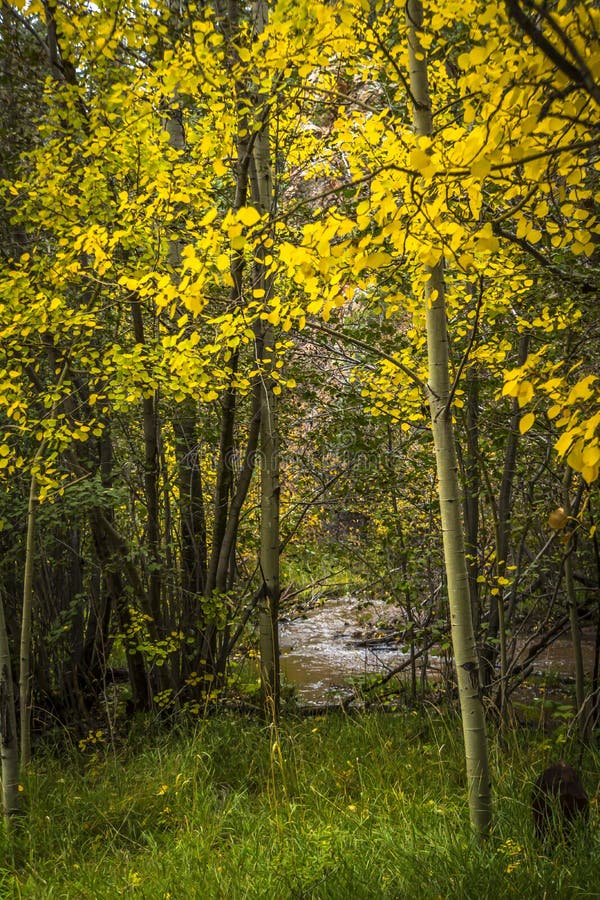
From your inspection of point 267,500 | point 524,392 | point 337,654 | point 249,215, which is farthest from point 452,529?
point 337,654

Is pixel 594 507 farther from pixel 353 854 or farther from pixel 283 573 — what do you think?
pixel 283 573

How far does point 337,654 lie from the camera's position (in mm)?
8773

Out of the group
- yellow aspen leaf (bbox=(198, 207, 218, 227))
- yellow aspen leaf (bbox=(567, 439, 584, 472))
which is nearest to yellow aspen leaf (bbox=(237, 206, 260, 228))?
yellow aspen leaf (bbox=(198, 207, 218, 227))

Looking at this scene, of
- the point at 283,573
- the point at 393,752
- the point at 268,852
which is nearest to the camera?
the point at 268,852

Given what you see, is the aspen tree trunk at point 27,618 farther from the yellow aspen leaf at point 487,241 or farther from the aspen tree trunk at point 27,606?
the yellow aspen leaf at point 487,241

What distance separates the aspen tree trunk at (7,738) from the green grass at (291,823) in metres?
0.16

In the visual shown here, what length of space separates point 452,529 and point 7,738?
92.8 inches

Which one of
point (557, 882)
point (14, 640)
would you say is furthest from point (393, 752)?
point (14, 640)

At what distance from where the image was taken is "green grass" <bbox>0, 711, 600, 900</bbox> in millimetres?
2510

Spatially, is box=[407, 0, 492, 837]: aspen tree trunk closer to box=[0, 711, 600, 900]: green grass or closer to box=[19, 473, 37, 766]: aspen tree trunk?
box=[0, 711, 600, 900]: green grass

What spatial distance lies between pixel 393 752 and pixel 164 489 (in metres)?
2.51

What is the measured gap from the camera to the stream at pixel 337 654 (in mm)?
7109

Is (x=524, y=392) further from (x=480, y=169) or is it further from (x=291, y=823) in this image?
(x=291, y=823)

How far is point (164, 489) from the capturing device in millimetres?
5449
